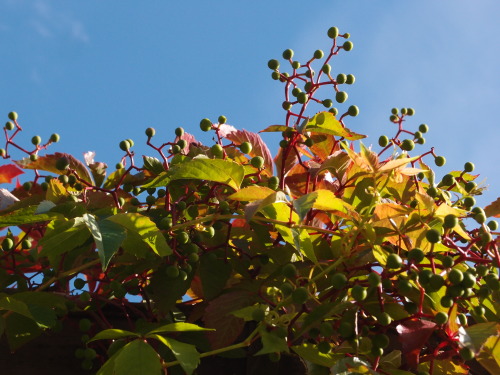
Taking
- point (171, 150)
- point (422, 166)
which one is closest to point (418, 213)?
point (422, 166)

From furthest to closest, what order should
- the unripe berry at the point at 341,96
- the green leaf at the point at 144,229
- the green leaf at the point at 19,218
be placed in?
the unripe berry at the point at 341,96
the green leaf at the point at 19,218
the green leaf at the point at 144,229

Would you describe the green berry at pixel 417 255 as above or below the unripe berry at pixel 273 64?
below

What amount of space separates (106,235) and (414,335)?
54 centimetres

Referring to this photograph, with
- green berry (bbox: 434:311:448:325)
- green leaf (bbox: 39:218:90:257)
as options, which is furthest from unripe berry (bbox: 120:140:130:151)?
green berry (bbox: 434:311:448:325)

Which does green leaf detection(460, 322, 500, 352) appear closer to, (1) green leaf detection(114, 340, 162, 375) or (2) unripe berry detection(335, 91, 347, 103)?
(1) green leaf detection(114, 340, 162, 375)

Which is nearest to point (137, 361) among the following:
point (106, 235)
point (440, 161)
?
point (106, 235)

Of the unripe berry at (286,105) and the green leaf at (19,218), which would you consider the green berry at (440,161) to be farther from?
the green leaf at (19,218)

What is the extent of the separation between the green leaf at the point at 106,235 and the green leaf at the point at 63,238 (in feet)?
0.13

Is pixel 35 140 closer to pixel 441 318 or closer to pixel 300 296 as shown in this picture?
pixel 300 296

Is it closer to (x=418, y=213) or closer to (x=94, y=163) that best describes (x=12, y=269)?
(x=94, y=163)

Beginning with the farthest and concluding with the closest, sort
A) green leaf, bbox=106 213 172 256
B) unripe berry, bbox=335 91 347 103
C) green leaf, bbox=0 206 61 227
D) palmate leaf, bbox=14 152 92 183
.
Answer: unripe berry, bbox=335 91 347 103 < palmate leaf, bbox=14 152 92 183 < green leaf, bbox=0 206 61 227 < green leaf, bbox=106 213 172 256

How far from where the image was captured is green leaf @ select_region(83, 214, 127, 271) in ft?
3.47

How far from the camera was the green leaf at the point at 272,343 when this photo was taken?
110cm

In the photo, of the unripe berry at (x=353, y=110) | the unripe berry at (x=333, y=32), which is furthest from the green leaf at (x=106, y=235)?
the unripe berry at (x=333, y=32)
